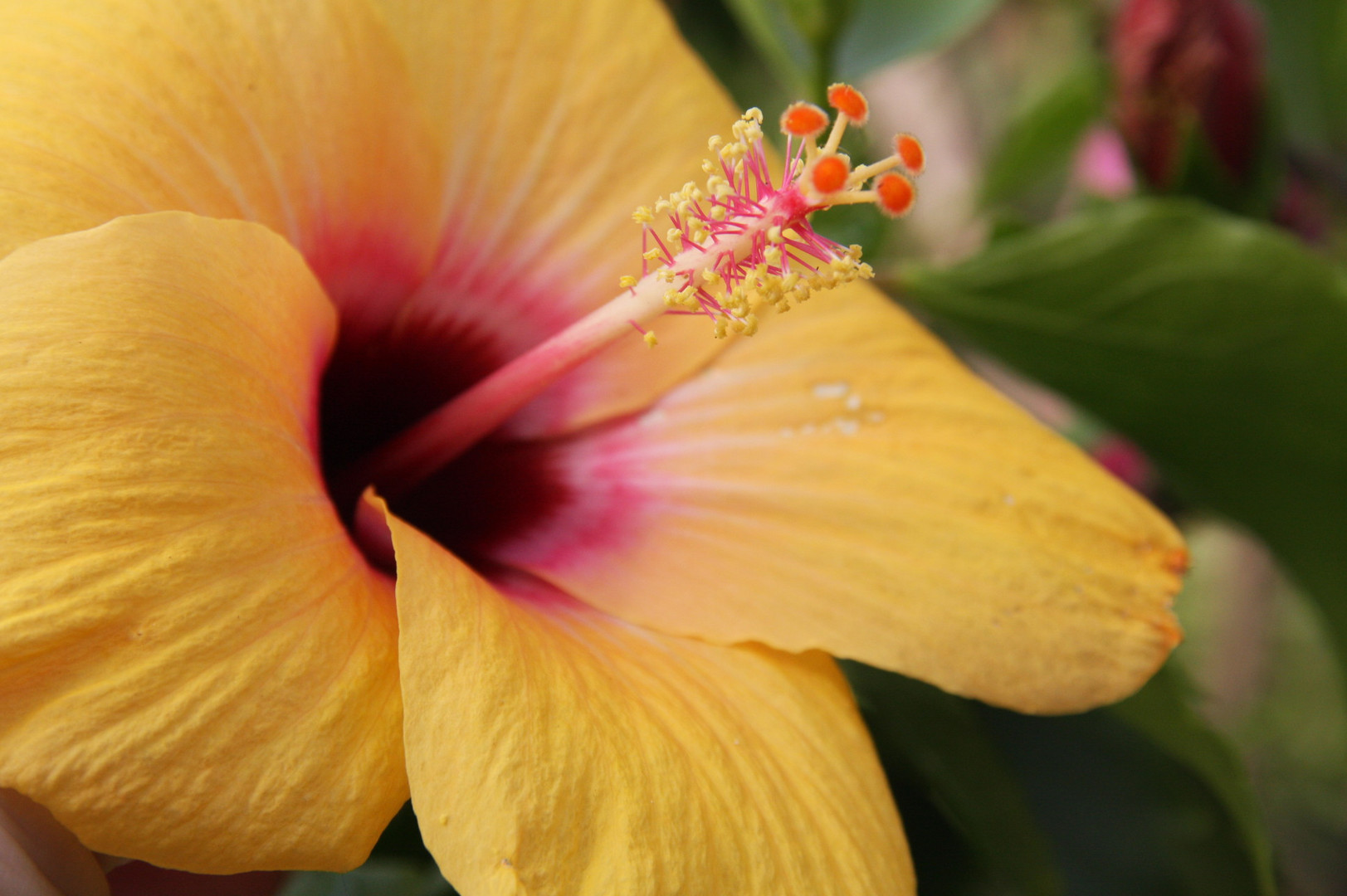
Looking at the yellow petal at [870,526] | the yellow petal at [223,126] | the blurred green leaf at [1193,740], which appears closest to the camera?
the yellow petal at [223,126]

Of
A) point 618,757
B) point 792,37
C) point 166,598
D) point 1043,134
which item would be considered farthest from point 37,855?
point 1043,134

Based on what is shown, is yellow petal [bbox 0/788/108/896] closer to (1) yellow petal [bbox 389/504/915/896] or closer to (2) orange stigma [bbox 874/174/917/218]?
(1) yellow petal [bbox 389/504/915/896]

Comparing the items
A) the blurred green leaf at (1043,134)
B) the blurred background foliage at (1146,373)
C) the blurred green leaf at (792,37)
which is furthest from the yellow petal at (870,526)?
the blurred green leaf at (1043,134)

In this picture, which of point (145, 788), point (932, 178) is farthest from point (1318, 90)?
point (145, 788)

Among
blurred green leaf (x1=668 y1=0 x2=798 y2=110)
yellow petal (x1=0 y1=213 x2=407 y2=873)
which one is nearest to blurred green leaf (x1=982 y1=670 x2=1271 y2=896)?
yellow petal (x1=0 y1=213 x2=407 y2=873)

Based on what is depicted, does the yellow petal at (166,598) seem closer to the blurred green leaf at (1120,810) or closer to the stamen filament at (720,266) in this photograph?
the stamen filament at (720,266)

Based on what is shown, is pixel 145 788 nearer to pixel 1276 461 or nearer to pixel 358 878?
pixel 358 878

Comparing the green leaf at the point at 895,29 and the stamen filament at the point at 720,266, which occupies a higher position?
the stamen filament at the point at 720,266
